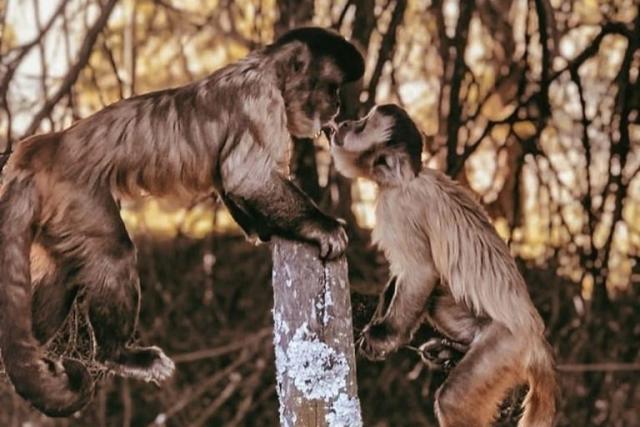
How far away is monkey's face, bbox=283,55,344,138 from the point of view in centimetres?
419

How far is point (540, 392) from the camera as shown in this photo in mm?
4109

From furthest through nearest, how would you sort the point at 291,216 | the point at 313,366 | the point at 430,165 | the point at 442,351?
the point at 430,165 → the point at 442,351 → the point at 291,216 → the point at 313,366

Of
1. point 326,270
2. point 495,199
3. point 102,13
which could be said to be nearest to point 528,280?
point 495,199

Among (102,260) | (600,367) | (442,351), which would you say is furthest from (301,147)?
(102,260)

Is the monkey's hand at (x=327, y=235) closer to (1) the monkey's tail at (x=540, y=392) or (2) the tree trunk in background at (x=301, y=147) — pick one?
(1) the monkey's tail at (x=540, y=392)

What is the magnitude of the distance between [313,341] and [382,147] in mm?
625

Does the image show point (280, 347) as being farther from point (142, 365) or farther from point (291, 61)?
point (291, 61)

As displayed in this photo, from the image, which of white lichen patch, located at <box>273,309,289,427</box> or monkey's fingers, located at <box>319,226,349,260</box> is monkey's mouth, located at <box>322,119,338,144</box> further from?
white lichen patch, located at <box>273,309,289,427</box>

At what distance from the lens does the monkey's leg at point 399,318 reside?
13.0 ft

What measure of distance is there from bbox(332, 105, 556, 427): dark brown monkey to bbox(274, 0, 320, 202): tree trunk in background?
8.87ft

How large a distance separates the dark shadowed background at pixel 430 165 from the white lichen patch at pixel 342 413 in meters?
2.98

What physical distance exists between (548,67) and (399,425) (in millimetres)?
2222

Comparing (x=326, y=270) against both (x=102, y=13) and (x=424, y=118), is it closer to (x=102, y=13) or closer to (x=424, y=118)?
(x=102, y=13)

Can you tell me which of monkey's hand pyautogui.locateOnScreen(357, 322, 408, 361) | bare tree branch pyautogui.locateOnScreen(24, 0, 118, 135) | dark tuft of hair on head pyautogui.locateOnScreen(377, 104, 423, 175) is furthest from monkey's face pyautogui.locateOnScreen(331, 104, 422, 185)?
bare tree branch pyautogui.locateOnScreen(24, 0, 118, 135)
